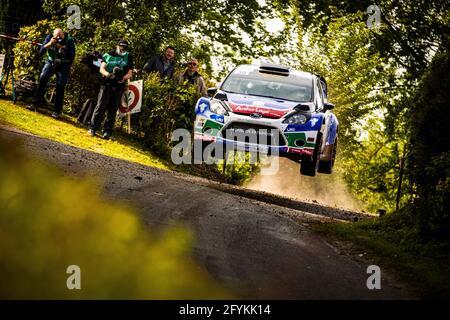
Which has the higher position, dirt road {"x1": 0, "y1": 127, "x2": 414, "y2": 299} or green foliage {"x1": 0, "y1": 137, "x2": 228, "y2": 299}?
green foliage {"x1": 0, "y1": 137, "x2": 228, "y2": 299}

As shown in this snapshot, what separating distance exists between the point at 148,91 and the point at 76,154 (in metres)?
6.31

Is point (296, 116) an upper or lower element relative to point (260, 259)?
upper

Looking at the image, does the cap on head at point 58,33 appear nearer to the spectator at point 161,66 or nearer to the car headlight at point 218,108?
the spectator at point 161,66

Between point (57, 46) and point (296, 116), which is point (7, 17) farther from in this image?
point (296, 116)

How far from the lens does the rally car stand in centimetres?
1198

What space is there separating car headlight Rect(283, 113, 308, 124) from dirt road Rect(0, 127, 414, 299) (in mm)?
1951

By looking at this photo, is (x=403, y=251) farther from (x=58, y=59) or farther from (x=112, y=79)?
(x=58, y=59)

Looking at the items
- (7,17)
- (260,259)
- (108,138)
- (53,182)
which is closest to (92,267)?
(260,259)

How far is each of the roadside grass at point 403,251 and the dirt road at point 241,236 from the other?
0.80 feet

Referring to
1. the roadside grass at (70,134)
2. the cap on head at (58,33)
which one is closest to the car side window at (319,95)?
the roadside grass at (70,134)

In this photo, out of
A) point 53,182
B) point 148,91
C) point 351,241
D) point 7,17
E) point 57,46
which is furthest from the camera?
point 7,17

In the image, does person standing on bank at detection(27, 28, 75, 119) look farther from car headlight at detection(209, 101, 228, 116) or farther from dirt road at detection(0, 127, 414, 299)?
car headlight at detection(209, 101, 228, 116)

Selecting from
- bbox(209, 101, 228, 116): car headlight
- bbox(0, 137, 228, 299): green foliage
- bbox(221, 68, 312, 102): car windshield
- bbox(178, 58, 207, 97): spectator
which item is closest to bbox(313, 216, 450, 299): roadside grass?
bbox(0, 137, 228, 299): green foliage

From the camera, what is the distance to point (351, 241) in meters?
8.73
